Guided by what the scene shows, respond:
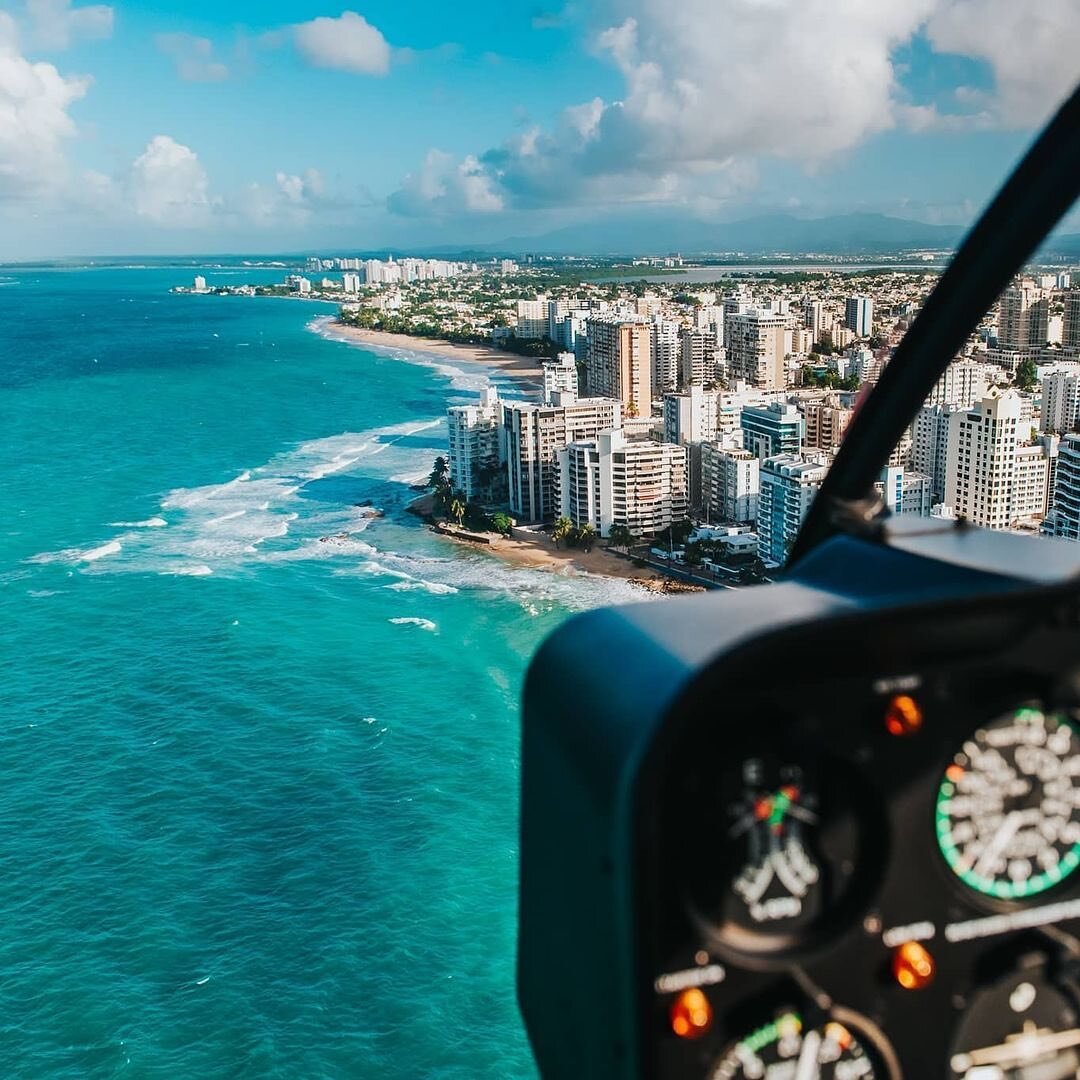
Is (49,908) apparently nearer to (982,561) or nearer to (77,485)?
(982,561)

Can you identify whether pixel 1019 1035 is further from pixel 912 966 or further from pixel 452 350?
pixel 452 350

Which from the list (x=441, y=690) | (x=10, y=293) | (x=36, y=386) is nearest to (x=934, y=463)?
(x=441, y=690)

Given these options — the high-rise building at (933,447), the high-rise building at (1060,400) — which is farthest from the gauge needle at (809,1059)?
the high-rise building at (1060,400)

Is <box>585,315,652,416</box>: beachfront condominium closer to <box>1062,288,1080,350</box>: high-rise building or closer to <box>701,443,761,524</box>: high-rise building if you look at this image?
<box>701,443,761,524</box>: high-rise building

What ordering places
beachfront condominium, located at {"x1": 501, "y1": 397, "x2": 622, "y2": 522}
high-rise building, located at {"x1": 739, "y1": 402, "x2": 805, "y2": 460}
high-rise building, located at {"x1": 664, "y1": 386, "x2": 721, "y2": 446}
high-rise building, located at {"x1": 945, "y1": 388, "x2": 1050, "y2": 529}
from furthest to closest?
high-rise building, located at {"x1": 664, "y1": 386, "x2": 721, "y2": 446}
beachfront condominium, located at {"x1": 501, "y1": 397, "x2": 622, "y2": 522}
high-rise building, located at {"x1": 739, "y1": 402, "x2": 805, "y2": 460}
high-rise building, located at {"x1": 945, "y1": 388, "x2": 1050, "y2": 529}

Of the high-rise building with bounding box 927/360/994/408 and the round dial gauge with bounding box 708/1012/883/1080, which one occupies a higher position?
the round dial gauge with bounding box 708/1012/883/1080

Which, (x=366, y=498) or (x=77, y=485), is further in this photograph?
(x=77, y=485)

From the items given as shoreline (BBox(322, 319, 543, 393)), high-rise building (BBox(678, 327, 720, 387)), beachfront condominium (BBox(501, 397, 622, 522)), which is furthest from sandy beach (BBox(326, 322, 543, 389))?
beachfront condominium (BBox(501, 397, 622, 522))
